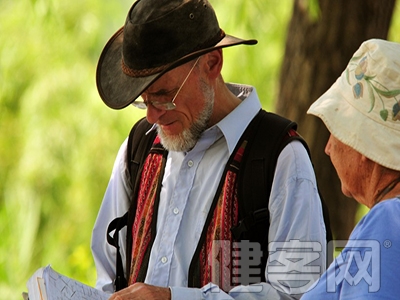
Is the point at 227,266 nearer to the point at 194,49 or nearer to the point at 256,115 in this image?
the point at 256,115

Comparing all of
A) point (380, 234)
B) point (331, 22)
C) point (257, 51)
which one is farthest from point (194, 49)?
point (257, 51)

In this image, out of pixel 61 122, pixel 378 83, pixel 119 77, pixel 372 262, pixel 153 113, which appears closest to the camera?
pixel 372 262

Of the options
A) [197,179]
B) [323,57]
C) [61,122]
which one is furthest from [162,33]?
[61,122]

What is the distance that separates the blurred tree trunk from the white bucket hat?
2487 millimetres

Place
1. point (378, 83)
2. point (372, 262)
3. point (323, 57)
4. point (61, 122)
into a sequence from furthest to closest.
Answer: point (61, 122) < point (323, 57) < point (378, 83) < point (372, 262)

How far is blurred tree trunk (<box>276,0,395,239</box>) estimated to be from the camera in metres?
4.70

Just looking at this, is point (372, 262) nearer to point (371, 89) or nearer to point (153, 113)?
point (371, 89)

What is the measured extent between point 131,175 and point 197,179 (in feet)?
0.90

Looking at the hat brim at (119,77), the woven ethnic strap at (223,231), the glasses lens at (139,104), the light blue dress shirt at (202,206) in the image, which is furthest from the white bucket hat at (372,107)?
the glasses lens at (139,104)

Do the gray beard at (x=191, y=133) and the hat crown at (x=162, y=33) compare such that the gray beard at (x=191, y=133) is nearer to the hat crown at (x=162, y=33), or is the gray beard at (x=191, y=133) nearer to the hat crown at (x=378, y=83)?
the hat crown at (x=162, y=33)

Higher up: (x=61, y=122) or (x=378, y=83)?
(x=378, y=83)

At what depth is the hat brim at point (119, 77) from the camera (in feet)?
8.94

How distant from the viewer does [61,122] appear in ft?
21.6

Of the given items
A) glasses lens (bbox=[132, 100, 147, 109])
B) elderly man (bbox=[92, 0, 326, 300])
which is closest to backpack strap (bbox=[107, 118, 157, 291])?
elderly man (bbox=[92, 0, 326, 300])
